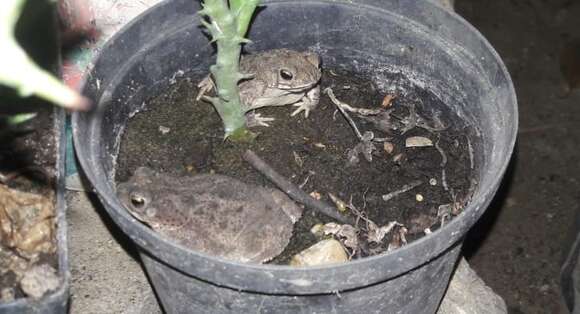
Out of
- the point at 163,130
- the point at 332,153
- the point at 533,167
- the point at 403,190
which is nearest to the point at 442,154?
the point at 403,190

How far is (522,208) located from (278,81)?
1.38 metres

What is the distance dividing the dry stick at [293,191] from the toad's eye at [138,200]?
0.92ft

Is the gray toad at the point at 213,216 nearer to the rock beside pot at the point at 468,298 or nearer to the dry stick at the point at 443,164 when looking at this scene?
the dry stick at the point at 443,164

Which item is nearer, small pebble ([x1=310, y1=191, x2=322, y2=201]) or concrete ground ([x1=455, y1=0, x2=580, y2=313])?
small pebble ([x1=310, y1=191, x2=322, y2=201])

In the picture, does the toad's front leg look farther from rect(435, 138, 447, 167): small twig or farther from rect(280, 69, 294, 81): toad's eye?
rect(435, 138, 447, 167): small twig

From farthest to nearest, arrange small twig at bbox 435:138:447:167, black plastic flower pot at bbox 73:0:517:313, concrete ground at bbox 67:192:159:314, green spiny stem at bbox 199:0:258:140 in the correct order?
concrete ground at bbox 67:192:159:314 < small twig at bbox 435:138:447:167 < green spiny stem at bbox 199:0:258:140 < black plastic flower pot at bbox 73:0:517:313

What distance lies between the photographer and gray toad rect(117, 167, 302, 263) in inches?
58.8

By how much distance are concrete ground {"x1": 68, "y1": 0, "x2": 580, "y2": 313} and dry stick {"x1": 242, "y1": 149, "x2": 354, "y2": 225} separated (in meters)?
0.52

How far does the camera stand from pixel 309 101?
5.89 ft

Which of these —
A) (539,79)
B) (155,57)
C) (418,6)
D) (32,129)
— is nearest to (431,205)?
(418,6)

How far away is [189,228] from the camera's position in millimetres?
1511

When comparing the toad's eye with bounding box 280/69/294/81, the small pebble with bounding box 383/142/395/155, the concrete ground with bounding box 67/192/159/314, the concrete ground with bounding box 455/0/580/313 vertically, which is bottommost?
the concrete ground with bounding box 455/0/580/313

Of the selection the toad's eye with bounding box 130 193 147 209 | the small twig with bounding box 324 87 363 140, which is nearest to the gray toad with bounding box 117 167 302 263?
the toad's eye with bounding box 130 193 147 209

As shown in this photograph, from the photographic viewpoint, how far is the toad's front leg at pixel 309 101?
70.4 inches
